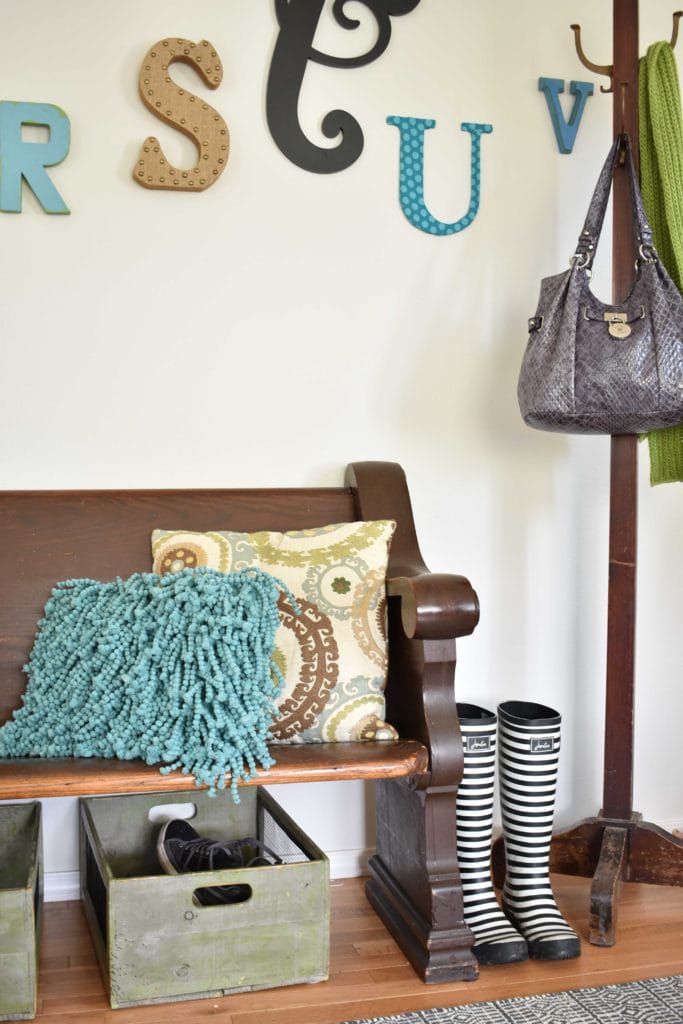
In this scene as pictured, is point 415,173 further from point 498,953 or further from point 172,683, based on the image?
point 498,953

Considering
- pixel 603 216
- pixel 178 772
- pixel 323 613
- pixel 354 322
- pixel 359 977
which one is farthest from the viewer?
pixel 354 322

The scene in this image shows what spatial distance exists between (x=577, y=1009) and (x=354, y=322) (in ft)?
4.27

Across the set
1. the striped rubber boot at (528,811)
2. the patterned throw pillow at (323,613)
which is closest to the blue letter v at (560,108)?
the patterned throw pillow at (323,613)

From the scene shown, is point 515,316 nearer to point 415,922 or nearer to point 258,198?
point 258,198

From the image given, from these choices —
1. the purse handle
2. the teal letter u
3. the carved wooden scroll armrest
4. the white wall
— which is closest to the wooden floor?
the white wall

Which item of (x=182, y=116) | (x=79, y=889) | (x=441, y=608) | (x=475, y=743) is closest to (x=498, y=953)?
(x=475, y=743)

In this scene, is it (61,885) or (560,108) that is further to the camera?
(560,108)

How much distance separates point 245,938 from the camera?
4.97 ft

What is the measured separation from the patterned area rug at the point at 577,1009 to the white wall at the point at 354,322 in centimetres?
60

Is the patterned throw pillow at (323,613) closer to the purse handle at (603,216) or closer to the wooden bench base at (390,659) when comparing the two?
the wooden bench base at (390,659)

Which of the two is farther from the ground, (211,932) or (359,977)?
(211,932)

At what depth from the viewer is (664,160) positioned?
191 cm

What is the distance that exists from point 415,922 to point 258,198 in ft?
4.50

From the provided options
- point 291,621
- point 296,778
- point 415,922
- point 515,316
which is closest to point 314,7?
point 515,316
